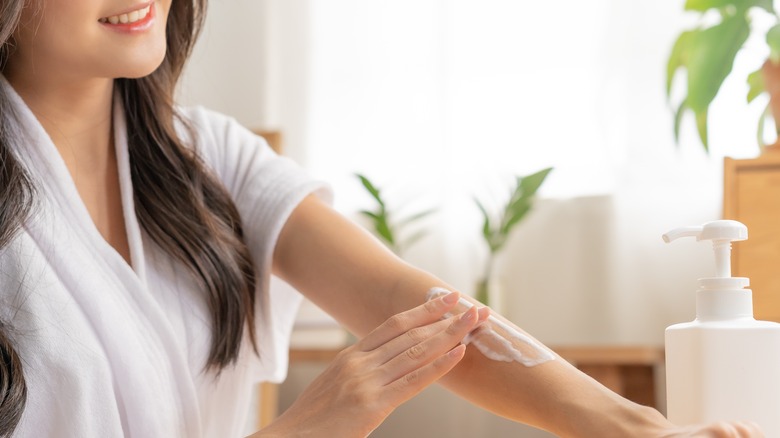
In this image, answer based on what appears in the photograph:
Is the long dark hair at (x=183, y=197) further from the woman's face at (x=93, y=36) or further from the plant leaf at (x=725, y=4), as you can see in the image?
the plant leaf at (x=725, y=4)

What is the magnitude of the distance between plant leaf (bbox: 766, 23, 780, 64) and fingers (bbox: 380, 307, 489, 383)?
34.7 inches

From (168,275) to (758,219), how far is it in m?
0.84

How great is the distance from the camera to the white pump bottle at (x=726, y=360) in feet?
1.56

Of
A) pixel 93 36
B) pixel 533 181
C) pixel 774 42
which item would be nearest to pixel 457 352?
pixel 93 36

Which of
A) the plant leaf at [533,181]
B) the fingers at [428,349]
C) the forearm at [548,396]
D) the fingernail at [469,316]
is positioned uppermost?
the fingernail at [469,316]

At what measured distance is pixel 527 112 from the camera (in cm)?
209

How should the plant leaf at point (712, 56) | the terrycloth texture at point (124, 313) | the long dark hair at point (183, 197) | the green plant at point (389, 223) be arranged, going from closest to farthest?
Result: the terrycloth texture at point (124, 313) < the long dark hair at point (183, 197) < the plant leaf at point (712, 56) < the green plant at point (389, 223)

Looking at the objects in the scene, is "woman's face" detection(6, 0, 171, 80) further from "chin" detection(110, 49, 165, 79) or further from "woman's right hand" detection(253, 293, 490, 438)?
"woman's right hand" detection(253, 293, 490, 438)

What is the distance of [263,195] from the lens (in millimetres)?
945

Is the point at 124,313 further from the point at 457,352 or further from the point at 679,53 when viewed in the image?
the point at 679,53

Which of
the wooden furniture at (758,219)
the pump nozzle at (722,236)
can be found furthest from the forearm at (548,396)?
the wooden furniture at (758,219)

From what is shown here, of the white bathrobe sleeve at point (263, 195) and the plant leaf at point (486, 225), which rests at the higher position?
the white bathrobe sleeve at point (263, 195)

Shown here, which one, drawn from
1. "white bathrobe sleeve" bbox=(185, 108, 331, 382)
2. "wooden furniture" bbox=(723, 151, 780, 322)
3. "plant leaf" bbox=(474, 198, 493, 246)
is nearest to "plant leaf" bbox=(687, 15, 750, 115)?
"wooden furniture" bbox=(723, 151, 780, 322)

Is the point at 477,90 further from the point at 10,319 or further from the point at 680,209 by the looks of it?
the point at 10,319
